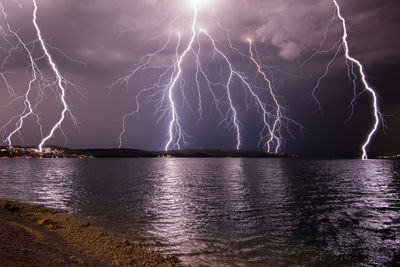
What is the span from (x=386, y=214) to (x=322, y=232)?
22.9 ft

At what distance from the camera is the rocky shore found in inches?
212

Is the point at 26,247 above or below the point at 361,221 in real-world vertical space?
above

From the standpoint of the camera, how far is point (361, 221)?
13.5m

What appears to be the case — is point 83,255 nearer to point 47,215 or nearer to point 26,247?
point 26,247

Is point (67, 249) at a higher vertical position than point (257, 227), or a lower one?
higher

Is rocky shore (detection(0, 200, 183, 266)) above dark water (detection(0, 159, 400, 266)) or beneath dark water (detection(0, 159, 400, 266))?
above

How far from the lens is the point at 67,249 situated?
732 cm

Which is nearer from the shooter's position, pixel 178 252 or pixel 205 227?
pixel 178 252

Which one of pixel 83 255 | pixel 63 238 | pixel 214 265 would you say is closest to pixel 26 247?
pixel 83 255

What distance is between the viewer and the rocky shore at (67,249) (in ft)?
17.7

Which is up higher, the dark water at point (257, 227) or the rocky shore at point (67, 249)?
the rocky shore at point (67, 249)

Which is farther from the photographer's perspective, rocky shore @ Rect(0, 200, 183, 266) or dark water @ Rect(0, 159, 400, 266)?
dark water @ Rect(0, 159, 400, 266)

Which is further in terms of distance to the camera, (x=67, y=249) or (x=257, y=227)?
(x=257, y=227)

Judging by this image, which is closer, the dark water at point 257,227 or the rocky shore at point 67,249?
the rocky shore at point 67,249
